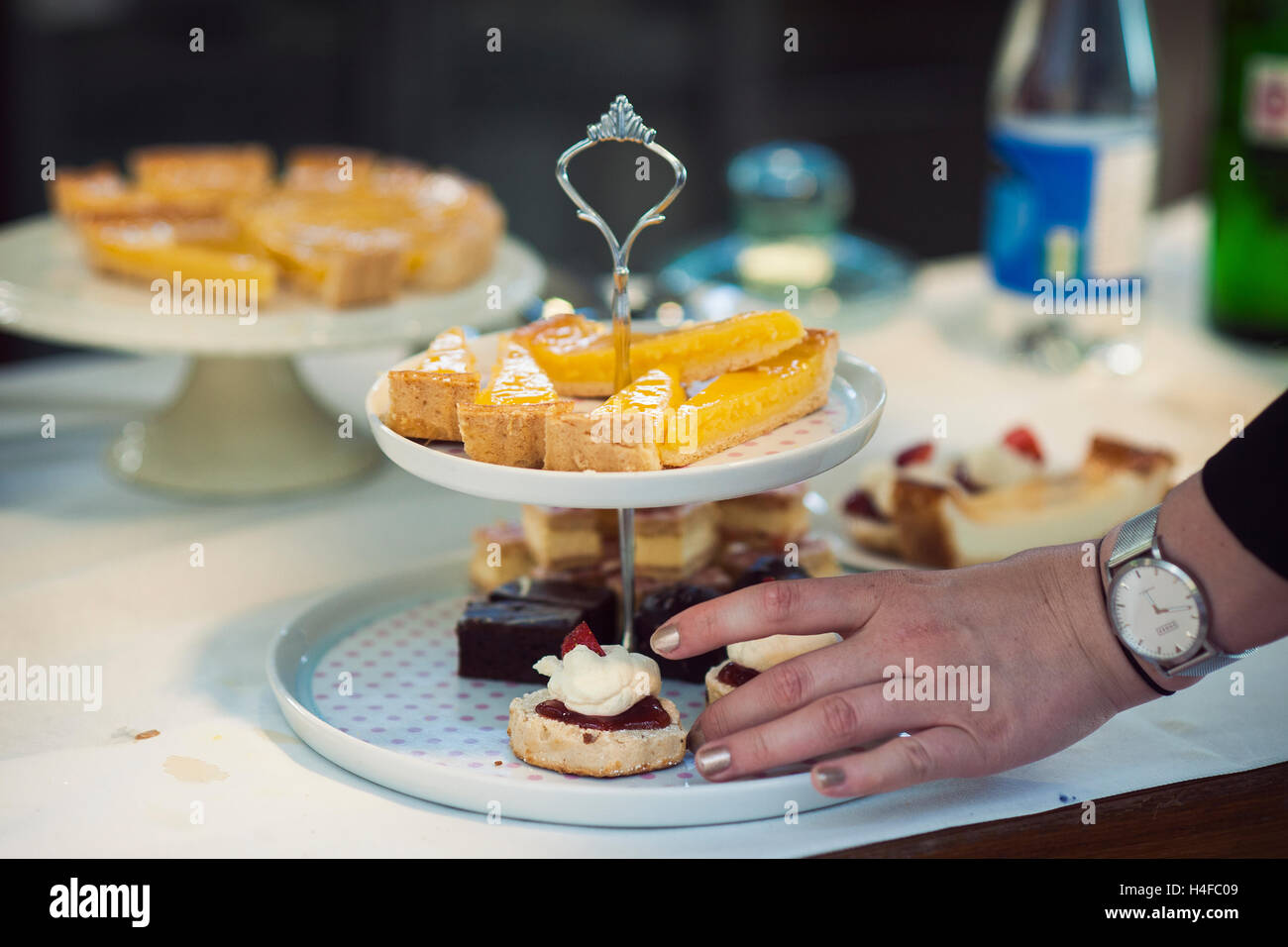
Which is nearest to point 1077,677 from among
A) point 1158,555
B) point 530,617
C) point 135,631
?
point 1158,555

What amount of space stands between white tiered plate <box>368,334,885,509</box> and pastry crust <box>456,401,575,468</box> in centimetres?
2

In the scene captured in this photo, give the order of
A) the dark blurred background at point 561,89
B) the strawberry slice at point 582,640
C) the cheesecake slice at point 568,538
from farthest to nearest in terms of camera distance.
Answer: the dark blurred background at point 561,89 < the cheesecake slice at point 568,538 < the strawberry slice at point 582,640

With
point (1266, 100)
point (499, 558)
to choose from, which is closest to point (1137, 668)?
point (499, 558)

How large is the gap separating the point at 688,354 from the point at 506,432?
0.58 ft

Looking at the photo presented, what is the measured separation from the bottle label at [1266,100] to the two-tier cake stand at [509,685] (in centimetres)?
96

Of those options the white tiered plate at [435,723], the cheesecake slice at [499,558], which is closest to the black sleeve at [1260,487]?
the white tiered plate at [435,723]

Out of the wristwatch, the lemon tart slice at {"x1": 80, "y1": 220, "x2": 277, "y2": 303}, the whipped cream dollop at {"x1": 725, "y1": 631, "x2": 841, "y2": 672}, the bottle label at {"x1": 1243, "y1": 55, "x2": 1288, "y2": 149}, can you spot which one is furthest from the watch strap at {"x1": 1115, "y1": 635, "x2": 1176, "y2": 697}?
the bottle label at {"x1": 1243, "y1": 55, "x2": 1288, "y2": 149}

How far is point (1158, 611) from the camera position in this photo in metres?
0.87

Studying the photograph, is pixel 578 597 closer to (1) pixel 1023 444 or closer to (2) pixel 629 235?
(2) pixel 629 235

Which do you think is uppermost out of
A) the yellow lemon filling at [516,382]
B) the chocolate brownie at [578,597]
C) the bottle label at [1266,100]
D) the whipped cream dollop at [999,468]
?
the bottle label at [1266,100]

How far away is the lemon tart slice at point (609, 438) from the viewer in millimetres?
864

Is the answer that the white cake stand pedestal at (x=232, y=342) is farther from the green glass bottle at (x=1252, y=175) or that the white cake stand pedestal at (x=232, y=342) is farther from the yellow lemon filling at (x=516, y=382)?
the green glass bottle at (x=1252, y=175)

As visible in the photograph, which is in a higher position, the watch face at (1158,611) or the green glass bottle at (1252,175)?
the green glass bottle at (1252,175)

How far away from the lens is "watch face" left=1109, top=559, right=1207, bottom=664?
2.82 ft
